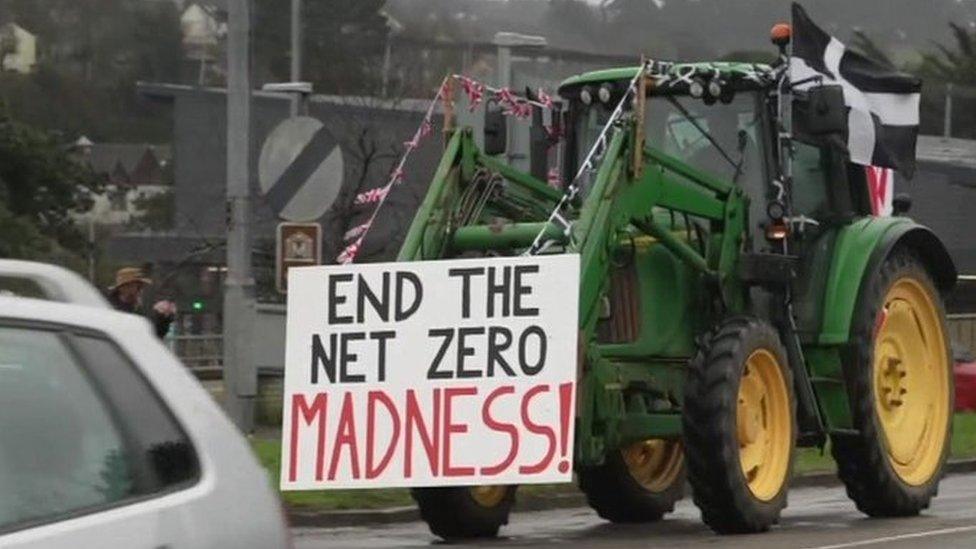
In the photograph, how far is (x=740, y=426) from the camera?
14.3 meters

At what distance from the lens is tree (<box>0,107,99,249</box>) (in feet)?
177

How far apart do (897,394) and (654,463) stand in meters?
1.59

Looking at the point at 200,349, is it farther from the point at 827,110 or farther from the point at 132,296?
the point at 827,110

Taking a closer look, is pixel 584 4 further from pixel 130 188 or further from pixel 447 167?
pixel 130 188

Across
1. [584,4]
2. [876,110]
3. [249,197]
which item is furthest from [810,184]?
[584,4]

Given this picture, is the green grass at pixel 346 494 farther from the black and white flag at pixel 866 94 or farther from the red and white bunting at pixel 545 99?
the red and white bunting at pixel 545 99

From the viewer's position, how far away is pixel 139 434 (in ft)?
17.2

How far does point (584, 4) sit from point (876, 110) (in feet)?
53.4

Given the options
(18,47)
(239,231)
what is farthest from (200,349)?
(239,231)

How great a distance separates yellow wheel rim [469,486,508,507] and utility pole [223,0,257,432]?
3505 mm

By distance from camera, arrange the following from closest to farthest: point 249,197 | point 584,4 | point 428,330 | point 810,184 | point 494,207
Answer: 1. point 428,330
2. point 494,207
3. point 810,184
4. point 249,197
5. point 584,4

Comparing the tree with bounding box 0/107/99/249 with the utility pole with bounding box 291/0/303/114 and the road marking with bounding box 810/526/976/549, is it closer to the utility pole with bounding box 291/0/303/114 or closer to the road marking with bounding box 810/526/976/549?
the utility pole with bounding box 291/0/303/114

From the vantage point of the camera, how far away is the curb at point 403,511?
16.0m

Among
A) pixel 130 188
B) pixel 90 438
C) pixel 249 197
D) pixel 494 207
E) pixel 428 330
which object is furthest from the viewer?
pixel 130 188
